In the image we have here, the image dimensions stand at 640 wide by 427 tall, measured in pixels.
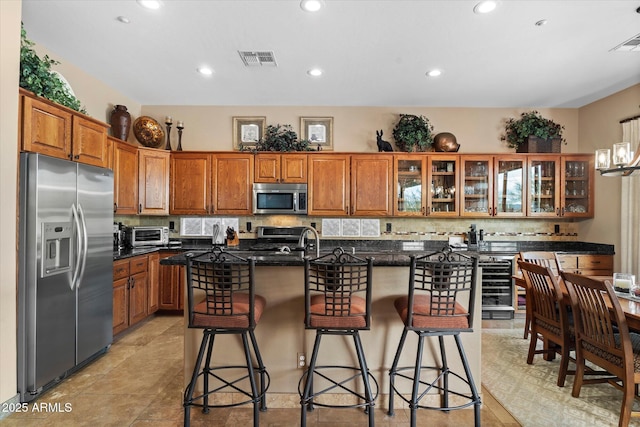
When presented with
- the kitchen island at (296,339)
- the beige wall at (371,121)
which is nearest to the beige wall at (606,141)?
the beige wall at (371,121)

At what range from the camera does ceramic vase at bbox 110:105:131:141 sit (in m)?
4.36

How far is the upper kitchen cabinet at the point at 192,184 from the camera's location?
4.85 meters

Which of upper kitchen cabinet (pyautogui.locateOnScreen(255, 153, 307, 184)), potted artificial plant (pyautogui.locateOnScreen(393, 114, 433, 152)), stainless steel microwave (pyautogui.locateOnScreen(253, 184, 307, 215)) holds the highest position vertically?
potted artificial plant (pyautogui.locateOnScreen(393, 114, 433, 152))

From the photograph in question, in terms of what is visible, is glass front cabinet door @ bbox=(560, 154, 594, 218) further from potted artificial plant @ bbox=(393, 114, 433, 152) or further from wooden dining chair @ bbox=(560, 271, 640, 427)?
wooden dining chair @ bbox=(560, 271, 640, 427)

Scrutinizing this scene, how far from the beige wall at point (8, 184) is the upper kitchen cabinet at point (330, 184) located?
317 centimetres

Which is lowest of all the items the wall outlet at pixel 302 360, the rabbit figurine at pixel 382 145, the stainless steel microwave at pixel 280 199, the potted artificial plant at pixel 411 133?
the wall outlet at pixel 302 360

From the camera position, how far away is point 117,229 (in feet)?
14.2

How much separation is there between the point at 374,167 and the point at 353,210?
0.68 meters

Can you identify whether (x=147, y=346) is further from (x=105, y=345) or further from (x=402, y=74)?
(x=402, y=74)

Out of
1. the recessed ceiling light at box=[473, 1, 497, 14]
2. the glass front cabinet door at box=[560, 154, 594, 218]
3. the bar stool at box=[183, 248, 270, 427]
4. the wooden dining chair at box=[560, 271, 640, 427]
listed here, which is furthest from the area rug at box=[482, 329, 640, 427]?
the recessed ceiling light at box=[473, 1, 497, 14]

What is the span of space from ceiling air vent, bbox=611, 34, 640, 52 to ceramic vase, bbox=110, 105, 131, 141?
5.50 metres

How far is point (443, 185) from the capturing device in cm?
492

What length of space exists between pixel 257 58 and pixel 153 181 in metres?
2.32

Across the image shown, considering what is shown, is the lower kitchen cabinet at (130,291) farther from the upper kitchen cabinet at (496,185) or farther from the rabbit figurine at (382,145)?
the upper kitchen cabinet at (496,185)
